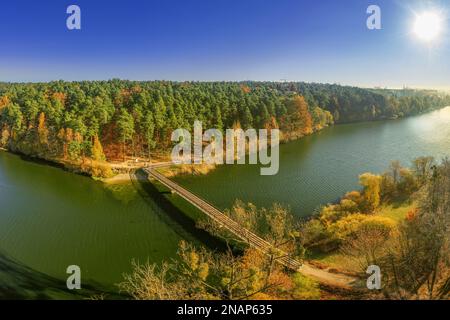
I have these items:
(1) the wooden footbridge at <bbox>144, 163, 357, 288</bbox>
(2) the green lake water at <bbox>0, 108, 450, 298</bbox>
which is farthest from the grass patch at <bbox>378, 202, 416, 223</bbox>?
(1) the wooden footbridge at <bbox>144, 163, 357, 288</bbox>

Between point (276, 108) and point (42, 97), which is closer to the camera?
point (42, 97)

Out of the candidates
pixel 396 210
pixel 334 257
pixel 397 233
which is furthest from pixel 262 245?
pixel 396 210

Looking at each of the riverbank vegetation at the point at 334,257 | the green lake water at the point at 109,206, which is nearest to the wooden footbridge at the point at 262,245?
the riverbank vegetation at the point at 334,257

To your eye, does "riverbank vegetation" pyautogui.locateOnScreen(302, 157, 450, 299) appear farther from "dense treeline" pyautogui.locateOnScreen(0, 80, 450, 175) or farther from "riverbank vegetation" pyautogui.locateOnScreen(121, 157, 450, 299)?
"dense treeline" pyautogui.locateOnScreen(0, 80, 450, 175)

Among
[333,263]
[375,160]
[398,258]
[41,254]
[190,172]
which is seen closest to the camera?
[398,258]
